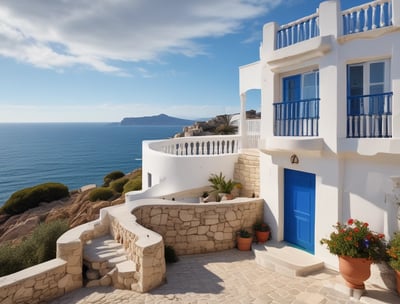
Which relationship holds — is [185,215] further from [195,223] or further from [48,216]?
[48,216]

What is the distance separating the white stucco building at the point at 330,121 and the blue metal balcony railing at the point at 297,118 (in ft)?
0.09

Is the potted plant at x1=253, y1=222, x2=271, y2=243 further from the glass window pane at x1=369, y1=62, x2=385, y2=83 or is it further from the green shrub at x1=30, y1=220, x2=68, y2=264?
the green shrub at x1=30, y1=220, x2=68, y2=264

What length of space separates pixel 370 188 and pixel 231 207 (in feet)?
13.6

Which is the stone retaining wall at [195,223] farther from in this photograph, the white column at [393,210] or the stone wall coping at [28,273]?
the white column at [393,210]

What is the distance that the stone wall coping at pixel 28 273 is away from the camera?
6727mm

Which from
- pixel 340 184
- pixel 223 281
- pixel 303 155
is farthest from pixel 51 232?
pixel 340 184

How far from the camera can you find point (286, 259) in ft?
26.7

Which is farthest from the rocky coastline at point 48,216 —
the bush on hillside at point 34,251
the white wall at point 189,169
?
the bush on hillside at point 34,251

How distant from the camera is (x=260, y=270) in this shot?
821cm

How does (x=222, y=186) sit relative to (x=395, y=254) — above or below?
above

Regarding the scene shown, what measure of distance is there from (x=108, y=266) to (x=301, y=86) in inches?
303

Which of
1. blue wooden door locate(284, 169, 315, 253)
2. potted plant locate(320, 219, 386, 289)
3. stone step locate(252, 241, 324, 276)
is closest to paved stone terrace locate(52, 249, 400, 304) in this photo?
stone step locate(252, 241, 324, 276)

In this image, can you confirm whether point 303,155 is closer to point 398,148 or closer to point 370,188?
point 370,188

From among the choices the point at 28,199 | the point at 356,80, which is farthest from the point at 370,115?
the point at 28,199
